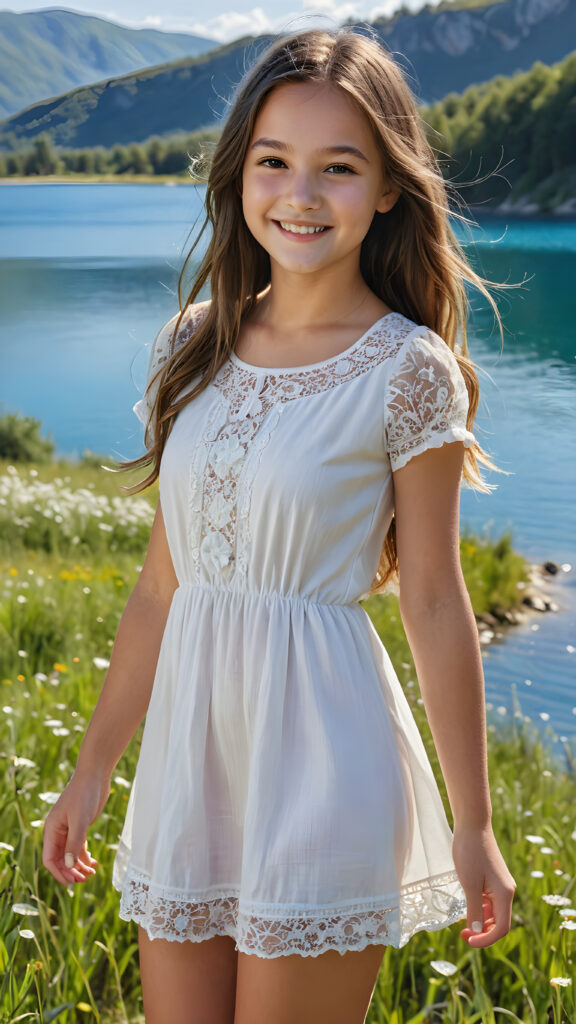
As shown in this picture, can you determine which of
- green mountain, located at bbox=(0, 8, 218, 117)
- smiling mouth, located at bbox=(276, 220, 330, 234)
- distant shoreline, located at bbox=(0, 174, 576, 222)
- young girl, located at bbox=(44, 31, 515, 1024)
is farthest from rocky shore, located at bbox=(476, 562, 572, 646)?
smiling mouth, located at bbox=(276, 220, 330, 234)

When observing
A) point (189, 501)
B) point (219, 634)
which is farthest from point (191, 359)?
point (219, 634)

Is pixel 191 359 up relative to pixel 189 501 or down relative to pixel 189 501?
up

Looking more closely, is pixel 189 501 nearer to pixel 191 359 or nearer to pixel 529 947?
pixel 191 359

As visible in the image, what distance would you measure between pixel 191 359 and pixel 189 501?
253 mm

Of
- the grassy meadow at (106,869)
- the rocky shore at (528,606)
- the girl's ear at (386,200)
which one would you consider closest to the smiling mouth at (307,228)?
the girl's ear at (386,200)

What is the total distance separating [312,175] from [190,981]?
106cm

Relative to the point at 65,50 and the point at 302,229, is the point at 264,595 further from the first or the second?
the point at 65,50

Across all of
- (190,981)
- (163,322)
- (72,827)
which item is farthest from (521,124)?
(190,981)

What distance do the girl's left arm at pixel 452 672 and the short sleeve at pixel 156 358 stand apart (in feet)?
1.62

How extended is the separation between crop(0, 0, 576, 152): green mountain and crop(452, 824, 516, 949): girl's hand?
6377mm

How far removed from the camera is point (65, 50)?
710 centimetres

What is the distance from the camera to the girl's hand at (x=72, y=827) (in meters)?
1.51

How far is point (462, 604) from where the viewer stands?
1298mm

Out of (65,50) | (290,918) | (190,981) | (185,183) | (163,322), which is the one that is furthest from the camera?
(185,183)
